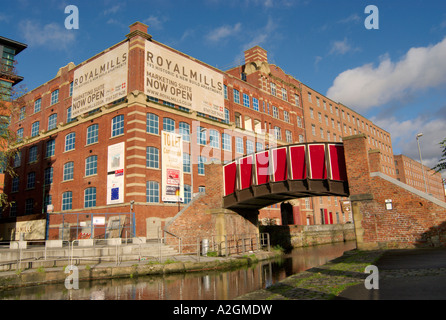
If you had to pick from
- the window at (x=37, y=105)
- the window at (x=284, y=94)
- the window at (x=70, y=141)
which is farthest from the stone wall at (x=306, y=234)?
the window at (x=37, y=105)

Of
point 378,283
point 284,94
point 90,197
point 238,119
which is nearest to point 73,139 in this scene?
point 90,197

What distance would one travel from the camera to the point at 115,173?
96.4ft

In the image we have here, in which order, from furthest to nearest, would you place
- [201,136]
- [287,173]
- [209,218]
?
[201,136]
[209,218]
[287,173]

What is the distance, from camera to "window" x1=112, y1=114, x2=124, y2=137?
30.2 m

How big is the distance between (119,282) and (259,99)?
33721 millimetres

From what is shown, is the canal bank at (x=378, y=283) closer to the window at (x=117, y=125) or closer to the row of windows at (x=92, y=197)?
the row of windows at (x=92, y=197)

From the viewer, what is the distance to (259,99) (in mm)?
44250

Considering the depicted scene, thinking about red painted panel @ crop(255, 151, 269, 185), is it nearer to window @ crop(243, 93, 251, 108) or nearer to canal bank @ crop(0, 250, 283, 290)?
canal bank @ crop(0, 250, 283, 290)

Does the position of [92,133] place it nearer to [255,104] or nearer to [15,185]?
[15,185]

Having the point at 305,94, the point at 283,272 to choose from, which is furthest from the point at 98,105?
the point at 305,94

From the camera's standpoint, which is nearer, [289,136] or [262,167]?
[262,167]

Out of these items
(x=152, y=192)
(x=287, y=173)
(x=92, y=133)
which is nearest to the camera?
(x=287, y=173)

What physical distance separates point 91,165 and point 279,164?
19.2 meters

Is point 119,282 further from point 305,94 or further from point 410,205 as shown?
point 305,94
